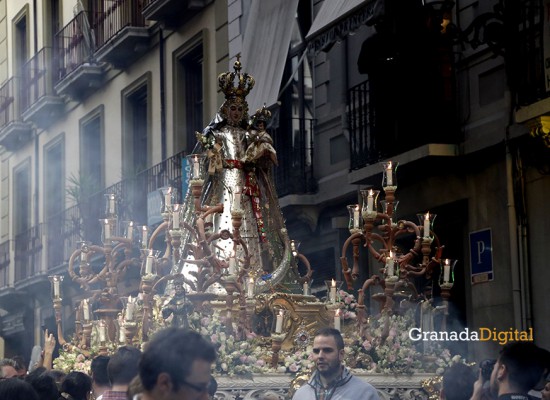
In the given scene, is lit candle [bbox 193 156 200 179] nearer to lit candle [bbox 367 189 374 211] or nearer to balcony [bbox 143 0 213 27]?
lit candle [bbox 367 189 374 211]

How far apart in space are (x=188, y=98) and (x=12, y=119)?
27.6 ft

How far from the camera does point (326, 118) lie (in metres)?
16.9

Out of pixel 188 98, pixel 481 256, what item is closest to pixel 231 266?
pixel 481 256

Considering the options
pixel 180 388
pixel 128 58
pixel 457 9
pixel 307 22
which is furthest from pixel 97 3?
pixel 180 388

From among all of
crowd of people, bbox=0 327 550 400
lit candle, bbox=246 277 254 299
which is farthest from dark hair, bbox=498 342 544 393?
lit candle, bbox=246 277 254 299

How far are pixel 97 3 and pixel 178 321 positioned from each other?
15229 mm

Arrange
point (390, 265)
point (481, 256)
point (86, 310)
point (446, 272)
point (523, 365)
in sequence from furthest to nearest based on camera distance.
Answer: point (481, 256)
point (86, 310)
point (446, 272)
point (390, 265)
point (523, 365)

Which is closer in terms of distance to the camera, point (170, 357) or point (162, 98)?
point (170, 357)

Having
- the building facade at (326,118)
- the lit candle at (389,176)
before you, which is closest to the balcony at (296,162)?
the building facade at (326,118)

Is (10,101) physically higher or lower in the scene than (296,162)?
higher

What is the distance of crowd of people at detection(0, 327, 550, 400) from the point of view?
4.58 metres

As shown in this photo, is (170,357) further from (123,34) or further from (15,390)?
(123,34)

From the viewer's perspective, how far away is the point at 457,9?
560 inches

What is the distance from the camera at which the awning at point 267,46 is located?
51.9ft
